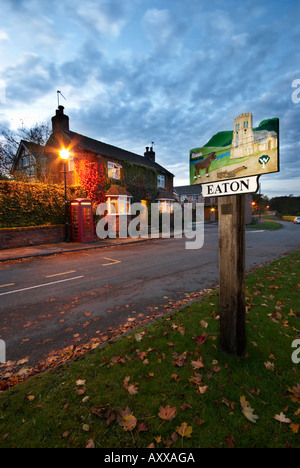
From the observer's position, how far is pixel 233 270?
296 centimetres

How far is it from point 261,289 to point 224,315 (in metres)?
3.44

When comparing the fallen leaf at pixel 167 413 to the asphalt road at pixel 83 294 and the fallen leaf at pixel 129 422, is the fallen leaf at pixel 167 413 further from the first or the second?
the asphalt road at pixel 83 294

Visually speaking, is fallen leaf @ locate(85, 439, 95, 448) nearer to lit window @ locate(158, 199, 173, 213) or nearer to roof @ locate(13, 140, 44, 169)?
roof @ locate(13, 140, 44, 169)

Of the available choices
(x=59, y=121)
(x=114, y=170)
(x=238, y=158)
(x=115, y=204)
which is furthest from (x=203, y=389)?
(x=59, y=121)

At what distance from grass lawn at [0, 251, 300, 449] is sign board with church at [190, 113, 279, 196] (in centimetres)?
242

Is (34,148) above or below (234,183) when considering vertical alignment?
above

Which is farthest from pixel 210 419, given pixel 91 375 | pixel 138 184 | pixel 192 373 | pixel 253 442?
pixel 138 184

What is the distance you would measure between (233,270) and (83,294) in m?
4.87

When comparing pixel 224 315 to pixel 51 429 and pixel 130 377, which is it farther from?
pixel 51 429

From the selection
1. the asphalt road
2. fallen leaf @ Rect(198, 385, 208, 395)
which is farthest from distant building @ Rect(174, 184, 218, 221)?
fallen leaf @ Rect(198, 385, 208, 395)

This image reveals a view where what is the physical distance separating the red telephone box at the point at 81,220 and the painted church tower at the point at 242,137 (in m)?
15.5

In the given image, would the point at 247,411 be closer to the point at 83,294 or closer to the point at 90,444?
the point at 90,444

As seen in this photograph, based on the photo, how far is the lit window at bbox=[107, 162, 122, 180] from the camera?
2367 centimetres

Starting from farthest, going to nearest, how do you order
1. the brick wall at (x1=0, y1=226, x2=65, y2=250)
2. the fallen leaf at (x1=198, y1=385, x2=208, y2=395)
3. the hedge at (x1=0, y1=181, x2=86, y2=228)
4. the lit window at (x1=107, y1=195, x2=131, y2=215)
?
the lit window at (x1=107, y1=195, x2=131, y2=215)
the hedge at (x1=0, y1=181, x2=86, y2=228)
the brick wall at (x1=0, y1=226, x2=65, y2=250)
the fallen leaf at (x1=198, y1=385, x2=208, y2=395)
